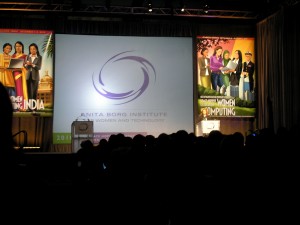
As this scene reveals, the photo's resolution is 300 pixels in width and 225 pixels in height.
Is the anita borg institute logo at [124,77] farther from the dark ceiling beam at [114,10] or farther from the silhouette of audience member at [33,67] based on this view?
the silhouette of audience member at [33,67]

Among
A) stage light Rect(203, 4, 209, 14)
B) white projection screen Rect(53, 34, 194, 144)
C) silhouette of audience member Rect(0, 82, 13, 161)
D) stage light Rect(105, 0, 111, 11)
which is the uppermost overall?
stage light Rect(105, 0, 111, 11)

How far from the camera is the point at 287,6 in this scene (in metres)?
9.45

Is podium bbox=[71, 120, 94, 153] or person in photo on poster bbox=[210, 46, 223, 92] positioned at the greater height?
person in photo on poster bbox=[210, 46, 223, 92]

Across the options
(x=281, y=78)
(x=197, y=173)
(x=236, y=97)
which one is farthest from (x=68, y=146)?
(x=197, y=173)

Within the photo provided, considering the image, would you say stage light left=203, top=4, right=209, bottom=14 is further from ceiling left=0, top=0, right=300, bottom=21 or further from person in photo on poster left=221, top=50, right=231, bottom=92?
person in photo on poster left=221, top=50, right=231, bottom=92

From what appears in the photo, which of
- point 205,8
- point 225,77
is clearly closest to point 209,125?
point 225,77

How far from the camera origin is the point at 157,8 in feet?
32.4

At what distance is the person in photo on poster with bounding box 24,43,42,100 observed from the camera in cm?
962

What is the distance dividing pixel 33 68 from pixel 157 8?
133 inches

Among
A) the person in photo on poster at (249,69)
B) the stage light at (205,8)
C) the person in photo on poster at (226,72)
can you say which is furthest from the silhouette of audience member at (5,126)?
the person in photo on poster at (249,69)

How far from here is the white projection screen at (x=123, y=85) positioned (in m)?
9.64

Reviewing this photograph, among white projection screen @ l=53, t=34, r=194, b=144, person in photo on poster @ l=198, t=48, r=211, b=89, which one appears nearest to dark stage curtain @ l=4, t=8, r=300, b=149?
white projection screen @ l=53, t=34, r=194, b=144

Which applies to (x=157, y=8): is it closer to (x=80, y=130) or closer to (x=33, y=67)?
(x=33, y=67)

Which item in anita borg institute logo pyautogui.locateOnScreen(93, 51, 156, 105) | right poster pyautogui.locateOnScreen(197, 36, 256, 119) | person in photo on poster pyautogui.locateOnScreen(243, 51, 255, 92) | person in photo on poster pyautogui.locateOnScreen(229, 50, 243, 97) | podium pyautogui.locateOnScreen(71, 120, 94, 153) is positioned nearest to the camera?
podium pyautogui.locateOnScreen(71, 120, 94, 153)
